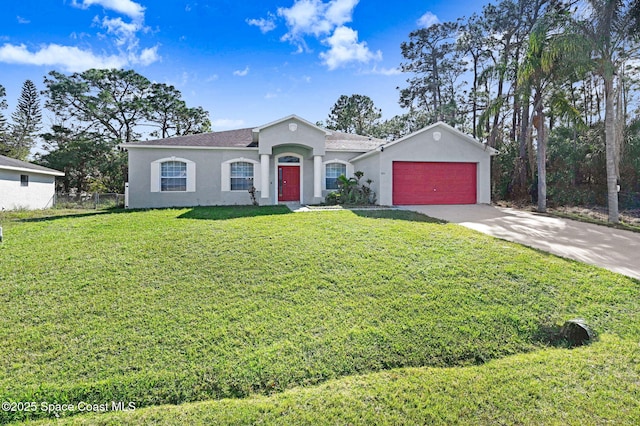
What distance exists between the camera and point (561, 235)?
29.8 feet

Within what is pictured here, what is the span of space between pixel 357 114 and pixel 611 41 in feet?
87.3

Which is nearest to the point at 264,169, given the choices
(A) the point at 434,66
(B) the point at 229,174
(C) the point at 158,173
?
(B) the point at 229,174

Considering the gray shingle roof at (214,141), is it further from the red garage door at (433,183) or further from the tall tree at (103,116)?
the tall tree at (103,116)

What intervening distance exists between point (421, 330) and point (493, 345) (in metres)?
0.87

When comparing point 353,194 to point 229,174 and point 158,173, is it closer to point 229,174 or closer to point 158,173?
point 229,174

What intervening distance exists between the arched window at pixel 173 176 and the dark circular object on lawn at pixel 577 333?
15.3m

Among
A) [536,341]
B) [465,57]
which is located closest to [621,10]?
[536,341]

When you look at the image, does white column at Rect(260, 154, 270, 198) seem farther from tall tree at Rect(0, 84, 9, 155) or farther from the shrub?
tall tree at Rect(0, 84, 9, 155)

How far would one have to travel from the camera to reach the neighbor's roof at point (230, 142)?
15414 millimetres

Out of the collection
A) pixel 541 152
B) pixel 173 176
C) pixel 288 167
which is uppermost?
pixel 541 152

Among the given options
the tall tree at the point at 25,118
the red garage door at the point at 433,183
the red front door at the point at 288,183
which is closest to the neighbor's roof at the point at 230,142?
the red front door at the point at 288,183

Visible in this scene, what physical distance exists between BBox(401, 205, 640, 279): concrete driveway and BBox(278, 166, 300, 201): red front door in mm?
6859

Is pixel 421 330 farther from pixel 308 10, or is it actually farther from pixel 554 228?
pixel 308 10

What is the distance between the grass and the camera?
3.17 metres
